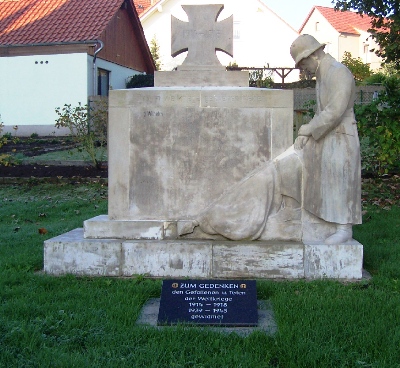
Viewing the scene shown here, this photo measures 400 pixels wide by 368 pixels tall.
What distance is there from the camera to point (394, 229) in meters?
6.79

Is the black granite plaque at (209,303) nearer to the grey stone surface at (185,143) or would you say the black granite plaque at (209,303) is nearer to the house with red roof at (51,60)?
the grey stone surface at (185,143)

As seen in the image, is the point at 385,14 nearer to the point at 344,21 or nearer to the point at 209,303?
the point at 209,303

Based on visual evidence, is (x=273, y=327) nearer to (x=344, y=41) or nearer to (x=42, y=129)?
(x=42, y=129)

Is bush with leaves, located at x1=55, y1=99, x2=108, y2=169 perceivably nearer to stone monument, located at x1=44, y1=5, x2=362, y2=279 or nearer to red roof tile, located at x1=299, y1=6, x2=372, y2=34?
stone monument, located at x1=44, y1=5, x2=362, y2=279

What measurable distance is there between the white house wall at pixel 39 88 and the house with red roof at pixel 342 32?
27.6 meters

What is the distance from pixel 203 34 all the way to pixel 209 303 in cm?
289

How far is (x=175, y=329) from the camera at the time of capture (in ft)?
11.6

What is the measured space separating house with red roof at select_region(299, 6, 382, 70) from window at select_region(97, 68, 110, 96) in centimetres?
2477

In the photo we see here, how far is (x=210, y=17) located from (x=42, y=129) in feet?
57.7

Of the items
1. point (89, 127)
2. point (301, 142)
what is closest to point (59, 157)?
point (89, 127)

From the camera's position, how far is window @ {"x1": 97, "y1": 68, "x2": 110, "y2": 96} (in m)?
23.5

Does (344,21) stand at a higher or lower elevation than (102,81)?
higher

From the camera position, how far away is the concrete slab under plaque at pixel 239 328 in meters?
3.59

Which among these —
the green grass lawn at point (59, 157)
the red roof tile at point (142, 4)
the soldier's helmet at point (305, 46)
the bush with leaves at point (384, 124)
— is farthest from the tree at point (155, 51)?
the soldier's helmet at point (305, 46)
